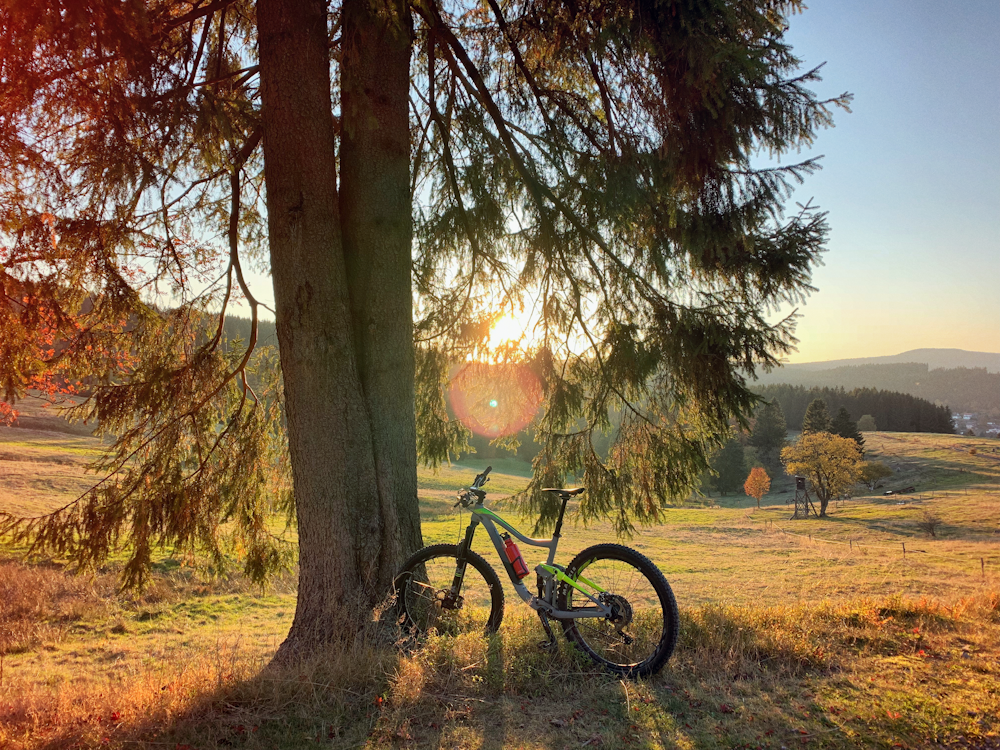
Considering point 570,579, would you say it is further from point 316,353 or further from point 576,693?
point 316,353

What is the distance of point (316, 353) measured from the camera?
4145mm

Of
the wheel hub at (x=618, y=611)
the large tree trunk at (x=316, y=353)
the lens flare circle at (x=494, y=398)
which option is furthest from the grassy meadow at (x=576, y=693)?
the lens flare circle at (x=494, y=398)

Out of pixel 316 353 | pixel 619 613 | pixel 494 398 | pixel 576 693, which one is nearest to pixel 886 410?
pixel 494 398

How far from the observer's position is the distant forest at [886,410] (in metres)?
91.3

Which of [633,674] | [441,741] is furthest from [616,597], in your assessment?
[441,741]

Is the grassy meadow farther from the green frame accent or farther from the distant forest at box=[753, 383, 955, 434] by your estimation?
A: the distant forest at box=[753, 383, 955, 434]

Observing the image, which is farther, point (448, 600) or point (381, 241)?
point (381, 241)

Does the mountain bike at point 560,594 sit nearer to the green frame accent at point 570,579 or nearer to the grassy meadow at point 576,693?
the green frame accent at point 570,579

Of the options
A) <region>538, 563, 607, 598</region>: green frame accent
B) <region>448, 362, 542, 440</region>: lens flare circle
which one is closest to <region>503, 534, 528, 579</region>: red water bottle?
<region>538, 563, 607, 598</region>: green frame accent

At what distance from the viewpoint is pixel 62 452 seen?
84.0ft

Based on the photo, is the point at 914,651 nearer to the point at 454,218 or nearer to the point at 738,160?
the point at 738,160

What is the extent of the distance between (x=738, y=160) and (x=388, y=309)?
2984mm

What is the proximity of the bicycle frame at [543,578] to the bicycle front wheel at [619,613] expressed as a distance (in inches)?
1.1

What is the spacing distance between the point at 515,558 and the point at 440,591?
2.16ft
